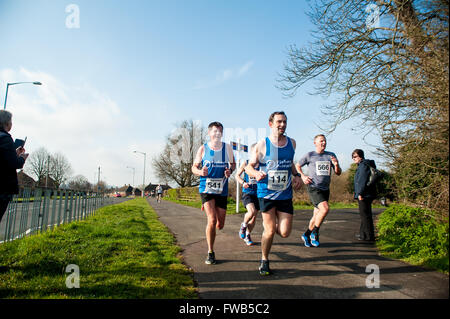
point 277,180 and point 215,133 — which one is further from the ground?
point 215,133

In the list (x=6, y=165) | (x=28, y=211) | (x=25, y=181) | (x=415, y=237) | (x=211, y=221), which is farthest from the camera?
(x=25, y=181)

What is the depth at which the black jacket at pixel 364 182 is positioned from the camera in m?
5.92

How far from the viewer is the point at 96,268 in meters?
3.87

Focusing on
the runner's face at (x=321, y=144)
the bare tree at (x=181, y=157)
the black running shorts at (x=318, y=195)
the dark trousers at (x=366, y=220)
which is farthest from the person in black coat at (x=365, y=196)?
the bare tree at (x=181, y=157)

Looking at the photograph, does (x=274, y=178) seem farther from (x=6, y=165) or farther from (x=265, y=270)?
(x=6, y=165)

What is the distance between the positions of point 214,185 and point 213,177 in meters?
0.14

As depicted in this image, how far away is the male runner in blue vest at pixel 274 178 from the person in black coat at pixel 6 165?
318 centimetres

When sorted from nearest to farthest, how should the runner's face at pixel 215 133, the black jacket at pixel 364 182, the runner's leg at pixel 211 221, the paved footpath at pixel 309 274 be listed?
the paved footpath at pixel 309 274 < the runner's leg at pixel 211 221 < the runner's face at pixel 215 133 < the black jacket at pixel 364 182

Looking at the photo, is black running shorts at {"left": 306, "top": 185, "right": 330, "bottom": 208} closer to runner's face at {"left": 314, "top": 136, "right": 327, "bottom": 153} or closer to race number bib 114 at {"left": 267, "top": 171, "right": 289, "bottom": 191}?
runner's face at {"left": 314, "top": 136, "right": 327, "bottom": 153}

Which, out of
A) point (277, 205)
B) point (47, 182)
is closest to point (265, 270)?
point (277, 205)

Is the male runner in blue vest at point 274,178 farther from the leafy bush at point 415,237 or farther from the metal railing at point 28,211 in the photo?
the metal railing at point 28,211

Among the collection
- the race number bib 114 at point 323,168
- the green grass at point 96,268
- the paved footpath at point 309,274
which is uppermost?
the race number bib 114 at point 323,168

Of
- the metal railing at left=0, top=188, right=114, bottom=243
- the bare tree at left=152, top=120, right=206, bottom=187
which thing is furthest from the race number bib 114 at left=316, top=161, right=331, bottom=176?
→ the bare tree at left=152, top=120, right=206, bottom=187
